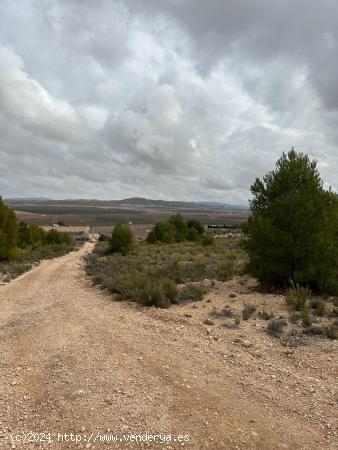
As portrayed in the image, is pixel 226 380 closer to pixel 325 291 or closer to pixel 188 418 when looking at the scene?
pixel 188 418

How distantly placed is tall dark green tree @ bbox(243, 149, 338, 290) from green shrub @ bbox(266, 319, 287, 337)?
5087mm

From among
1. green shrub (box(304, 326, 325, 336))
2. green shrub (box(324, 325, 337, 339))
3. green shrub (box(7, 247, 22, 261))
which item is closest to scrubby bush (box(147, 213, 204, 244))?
green shrub (box(7, 247, 22, 261))

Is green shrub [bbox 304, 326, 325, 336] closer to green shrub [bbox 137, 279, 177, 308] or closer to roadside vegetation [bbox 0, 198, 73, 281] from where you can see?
green shrub [bbox 137, 279, 177, 308]

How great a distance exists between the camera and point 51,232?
56.6m

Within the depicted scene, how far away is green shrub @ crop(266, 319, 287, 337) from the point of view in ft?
28.3

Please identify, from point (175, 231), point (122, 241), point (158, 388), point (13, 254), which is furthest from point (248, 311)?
point (175, 231)

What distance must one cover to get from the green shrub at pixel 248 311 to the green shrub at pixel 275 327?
1.03 metres

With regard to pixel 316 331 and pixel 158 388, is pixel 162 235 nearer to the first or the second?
pixel 316 331

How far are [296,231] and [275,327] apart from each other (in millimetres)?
6360

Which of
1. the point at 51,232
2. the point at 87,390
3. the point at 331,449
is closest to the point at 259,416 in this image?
the point at 331,449

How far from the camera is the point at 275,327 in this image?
8789 millimetres

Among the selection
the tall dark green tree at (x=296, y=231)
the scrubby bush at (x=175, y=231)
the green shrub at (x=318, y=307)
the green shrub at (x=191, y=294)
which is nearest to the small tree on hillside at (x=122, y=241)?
the scrubby bush at (x=175, y=231)

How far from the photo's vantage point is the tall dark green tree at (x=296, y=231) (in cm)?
1371

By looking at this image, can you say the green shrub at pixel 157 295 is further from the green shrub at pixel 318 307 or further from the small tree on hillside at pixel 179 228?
the small tree on hillside at pixel 179 228
